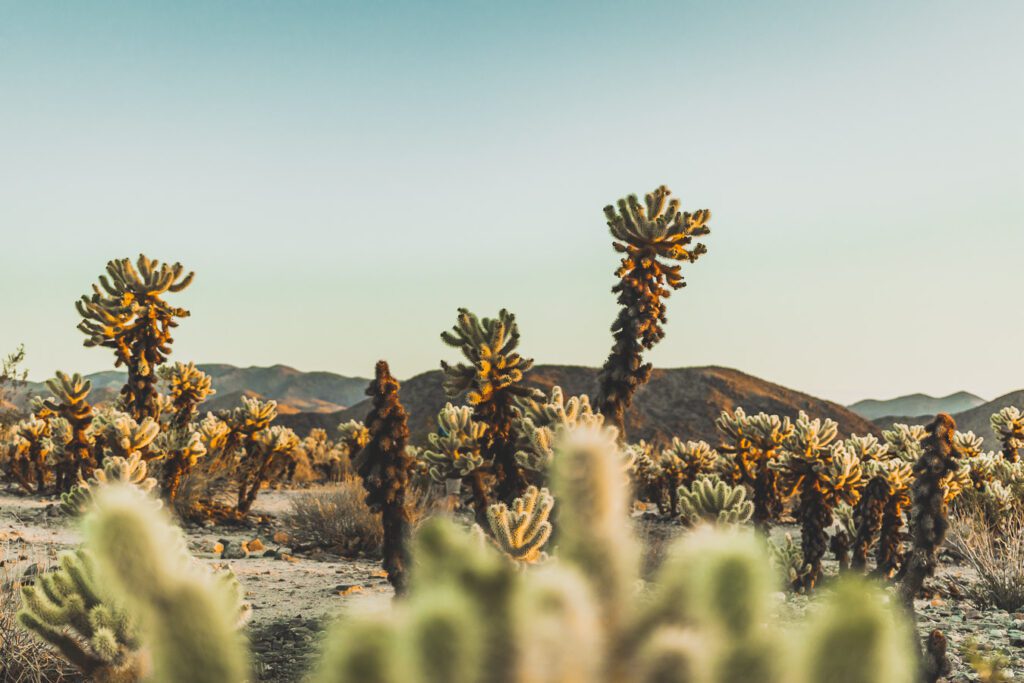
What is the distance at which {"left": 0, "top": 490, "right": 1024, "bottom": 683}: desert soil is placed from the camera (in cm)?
418

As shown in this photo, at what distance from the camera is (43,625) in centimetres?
213

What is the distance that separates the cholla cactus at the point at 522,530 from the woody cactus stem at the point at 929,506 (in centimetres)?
267

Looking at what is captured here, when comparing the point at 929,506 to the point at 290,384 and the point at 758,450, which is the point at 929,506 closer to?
the point at 758,450

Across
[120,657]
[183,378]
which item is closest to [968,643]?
[120,657]

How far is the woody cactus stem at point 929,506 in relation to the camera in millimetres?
4402

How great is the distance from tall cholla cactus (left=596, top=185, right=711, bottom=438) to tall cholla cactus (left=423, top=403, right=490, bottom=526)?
1.48 metres

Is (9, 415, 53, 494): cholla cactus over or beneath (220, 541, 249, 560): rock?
over

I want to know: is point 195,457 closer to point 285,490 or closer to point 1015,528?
point 285,490

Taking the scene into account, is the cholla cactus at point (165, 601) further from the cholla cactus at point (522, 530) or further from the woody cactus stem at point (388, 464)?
the woody cactus stem at point (388, 464)

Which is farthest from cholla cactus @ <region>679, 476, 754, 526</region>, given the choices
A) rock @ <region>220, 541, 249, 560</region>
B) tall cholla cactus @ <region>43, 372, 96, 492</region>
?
tall cholla cactus @ <region>43, 372, 96, 492</region>

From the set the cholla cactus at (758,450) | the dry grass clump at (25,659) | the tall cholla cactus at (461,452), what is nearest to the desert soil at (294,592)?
the dry grass clump at (25,659)

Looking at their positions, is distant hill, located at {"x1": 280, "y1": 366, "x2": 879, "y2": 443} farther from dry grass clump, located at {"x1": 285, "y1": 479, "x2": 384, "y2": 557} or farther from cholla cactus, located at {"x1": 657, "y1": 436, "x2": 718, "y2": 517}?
dry grass clump, located at {"x1": 285, "y1": 479, "x2": 384, "y2": 557}

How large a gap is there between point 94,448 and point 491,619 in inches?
381

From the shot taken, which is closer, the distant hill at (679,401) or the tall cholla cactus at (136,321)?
the tall cholla cactus at (136,321)
